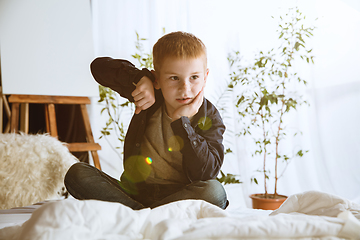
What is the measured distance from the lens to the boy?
0.94 meters

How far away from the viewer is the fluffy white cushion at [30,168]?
4.50ft

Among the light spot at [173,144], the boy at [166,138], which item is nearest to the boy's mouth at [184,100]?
the boy at [166,138]

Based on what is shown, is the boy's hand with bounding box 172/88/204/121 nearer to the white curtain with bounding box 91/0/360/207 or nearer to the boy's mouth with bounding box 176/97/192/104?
the boy's mouth with bounding box 176/97/192/104

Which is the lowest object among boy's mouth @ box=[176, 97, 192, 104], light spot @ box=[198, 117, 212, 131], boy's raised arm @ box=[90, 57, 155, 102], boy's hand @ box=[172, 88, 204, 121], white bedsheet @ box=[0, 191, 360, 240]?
white bedsheet @ box=[0, 191, 360, 240]

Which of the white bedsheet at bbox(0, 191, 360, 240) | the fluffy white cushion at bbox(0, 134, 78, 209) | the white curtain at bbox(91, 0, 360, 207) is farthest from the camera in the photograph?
the white curtain at bbox(91, 0, 360, 207)

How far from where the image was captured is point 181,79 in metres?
0.99

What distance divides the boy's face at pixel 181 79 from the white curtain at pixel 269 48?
1.27 m

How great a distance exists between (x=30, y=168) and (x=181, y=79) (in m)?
A: 0.90

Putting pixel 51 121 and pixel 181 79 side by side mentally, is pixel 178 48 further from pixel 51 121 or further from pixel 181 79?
pixel 51 121

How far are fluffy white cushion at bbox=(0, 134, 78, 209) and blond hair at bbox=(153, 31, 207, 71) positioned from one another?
773 mm

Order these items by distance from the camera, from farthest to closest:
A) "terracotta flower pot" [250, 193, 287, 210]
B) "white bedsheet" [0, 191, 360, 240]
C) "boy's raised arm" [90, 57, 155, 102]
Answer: "terracotta flower pot" [250, 193, 287, 210], "boy's raised arm" [90, 57, 155, 102], "white bedsheet" [0, 191, 360, 240]

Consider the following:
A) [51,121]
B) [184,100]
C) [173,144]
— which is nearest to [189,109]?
[184,100]

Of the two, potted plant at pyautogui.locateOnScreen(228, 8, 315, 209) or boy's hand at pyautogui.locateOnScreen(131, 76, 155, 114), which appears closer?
boy's hand at pyautogui.locateOnScreen(131, 76, 155, 114)

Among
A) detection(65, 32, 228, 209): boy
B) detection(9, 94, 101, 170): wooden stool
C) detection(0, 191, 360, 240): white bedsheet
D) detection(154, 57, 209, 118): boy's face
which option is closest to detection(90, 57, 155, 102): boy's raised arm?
detection(65, 32, 228, 209): boy
